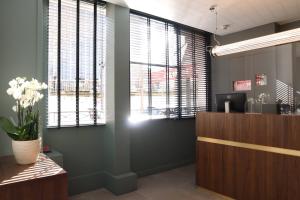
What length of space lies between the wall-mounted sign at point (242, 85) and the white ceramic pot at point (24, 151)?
461cm

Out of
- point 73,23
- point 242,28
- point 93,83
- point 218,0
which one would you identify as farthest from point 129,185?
point 242,28

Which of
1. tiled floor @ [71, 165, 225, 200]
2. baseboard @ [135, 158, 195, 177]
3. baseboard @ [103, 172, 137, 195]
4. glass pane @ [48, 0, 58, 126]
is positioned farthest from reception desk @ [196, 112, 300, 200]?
glass pane @ [48, 0, 58, 126]

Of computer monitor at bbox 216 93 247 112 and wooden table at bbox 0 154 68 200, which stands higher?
computer monitor at bbox 216 93 247 112

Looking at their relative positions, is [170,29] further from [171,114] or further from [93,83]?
[93,83]

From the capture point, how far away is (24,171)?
1660 mm

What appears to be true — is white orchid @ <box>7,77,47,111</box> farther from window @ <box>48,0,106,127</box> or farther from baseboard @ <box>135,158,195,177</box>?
baseboard @ <box>135,158,195,177</box>

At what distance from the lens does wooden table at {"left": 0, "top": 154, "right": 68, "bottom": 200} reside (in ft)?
4.68

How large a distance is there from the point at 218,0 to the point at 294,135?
2220 mm

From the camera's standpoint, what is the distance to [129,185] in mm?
3678

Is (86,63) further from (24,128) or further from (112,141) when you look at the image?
(24,128)

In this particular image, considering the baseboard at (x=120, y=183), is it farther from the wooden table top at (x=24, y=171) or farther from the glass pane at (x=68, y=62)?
the wooden table top at (x=24, y=171)

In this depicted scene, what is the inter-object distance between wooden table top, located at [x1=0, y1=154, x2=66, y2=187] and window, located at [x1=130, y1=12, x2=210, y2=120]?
2.54 m

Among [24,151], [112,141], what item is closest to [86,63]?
[112,141]

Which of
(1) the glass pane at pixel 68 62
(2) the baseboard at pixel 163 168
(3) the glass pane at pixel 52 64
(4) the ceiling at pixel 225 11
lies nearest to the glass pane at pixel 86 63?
(1) the glass pane at pixel 68 62
